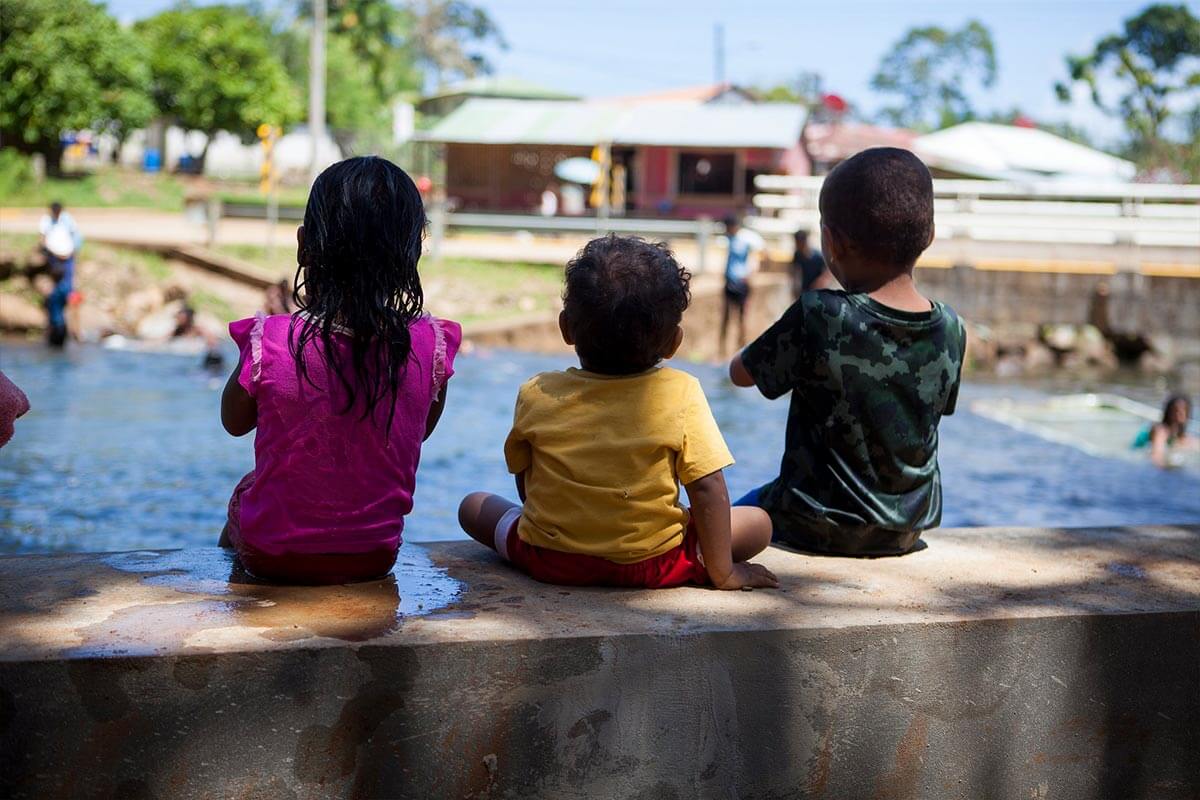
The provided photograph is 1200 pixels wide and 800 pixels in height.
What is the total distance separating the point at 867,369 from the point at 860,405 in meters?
0.09

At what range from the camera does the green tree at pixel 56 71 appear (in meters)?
34.7

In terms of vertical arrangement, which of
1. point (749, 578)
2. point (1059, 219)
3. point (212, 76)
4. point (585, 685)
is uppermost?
point (212, 76)

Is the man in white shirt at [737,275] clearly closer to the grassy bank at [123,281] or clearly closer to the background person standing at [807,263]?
the background person standing at [807,263]

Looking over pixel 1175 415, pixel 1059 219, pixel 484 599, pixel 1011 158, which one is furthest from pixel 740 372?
pixel 1011 158

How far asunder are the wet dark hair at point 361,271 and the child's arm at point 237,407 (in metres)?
0.14

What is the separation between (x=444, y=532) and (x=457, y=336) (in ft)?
12.5

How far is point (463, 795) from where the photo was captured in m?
2.63

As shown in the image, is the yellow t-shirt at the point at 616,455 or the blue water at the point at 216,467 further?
the blue water at the point at 216,467

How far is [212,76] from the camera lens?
45.5 metres

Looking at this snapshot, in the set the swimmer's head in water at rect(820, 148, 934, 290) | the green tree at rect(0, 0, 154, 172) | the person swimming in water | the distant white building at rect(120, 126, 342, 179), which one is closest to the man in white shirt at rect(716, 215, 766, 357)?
the person swimming in water

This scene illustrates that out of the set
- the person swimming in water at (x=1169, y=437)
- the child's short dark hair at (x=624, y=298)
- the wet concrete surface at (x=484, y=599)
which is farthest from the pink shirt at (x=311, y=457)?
the person swimming in water at (x=1169, y=437)

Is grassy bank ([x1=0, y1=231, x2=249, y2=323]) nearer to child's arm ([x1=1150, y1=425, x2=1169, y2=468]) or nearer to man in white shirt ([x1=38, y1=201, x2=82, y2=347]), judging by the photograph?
man in white shirt ([x1=38, y1=201, x2=82, y2=347])

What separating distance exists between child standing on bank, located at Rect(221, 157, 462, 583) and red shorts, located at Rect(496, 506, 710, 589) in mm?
374

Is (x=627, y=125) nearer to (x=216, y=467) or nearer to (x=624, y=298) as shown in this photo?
(x=216, y=467)
